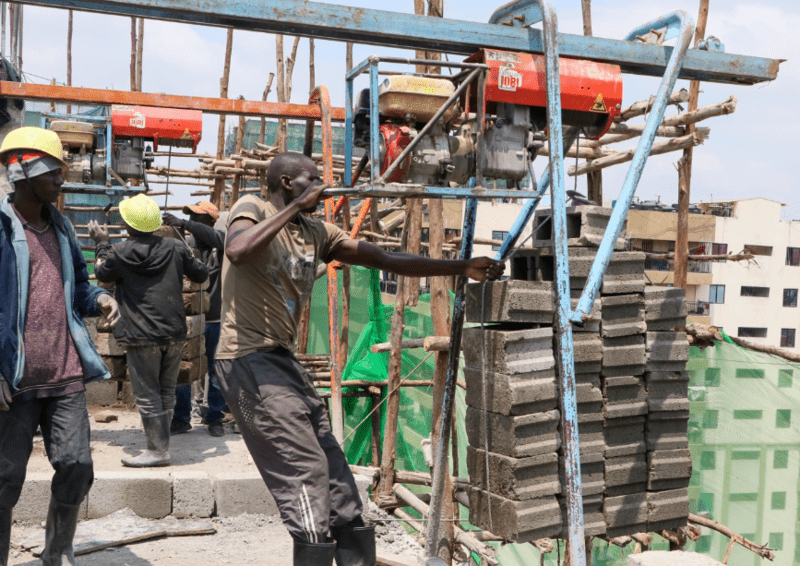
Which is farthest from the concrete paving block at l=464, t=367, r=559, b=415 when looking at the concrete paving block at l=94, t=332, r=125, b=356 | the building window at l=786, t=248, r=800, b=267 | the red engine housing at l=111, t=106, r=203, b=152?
the building window at l=786, t=248, r=800, b=267

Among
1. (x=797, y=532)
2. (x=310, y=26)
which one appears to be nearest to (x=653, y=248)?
(x=797, y=532)

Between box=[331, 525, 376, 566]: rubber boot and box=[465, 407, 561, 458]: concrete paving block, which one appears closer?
box=[331, 525, 376, 566]: rubber boot

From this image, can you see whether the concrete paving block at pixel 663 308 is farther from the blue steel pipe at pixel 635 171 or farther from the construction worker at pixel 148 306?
the construction worker at pixel 148 306

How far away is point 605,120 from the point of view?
4.29 metres

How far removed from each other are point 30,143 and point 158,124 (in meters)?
3.44

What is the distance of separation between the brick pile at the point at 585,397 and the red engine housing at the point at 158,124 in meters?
3.85

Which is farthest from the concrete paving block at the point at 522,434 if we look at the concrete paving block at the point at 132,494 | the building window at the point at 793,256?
the building window at the point at 793,256

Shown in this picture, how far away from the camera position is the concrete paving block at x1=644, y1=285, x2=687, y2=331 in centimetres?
476

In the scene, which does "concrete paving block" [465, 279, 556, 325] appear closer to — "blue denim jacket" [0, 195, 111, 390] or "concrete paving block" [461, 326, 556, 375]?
"concrete paving block" [461, 326, 556, 375]

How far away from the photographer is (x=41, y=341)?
3.89 meters

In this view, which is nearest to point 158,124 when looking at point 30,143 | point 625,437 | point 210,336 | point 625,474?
point 210,336

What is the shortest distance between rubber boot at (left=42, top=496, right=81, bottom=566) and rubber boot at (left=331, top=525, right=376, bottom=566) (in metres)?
1.40

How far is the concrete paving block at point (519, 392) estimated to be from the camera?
4.20m

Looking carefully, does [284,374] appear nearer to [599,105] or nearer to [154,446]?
[599,105]
